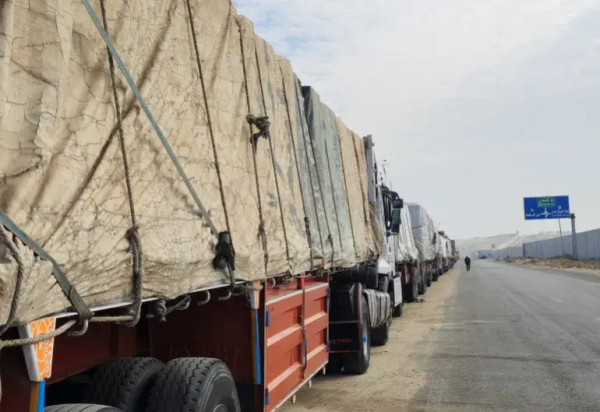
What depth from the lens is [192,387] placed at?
3.33m

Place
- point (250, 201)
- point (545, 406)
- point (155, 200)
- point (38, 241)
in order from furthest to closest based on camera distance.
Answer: point (545, 406) < point (250, 201) < point (155, 200) < point (38, 241)

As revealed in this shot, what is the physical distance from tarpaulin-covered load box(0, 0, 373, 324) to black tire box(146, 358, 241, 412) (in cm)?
52

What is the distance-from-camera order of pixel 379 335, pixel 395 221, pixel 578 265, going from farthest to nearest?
pixel 578 265, pixel 395 221, pixel 379 335

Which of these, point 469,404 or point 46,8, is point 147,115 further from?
point 469,404

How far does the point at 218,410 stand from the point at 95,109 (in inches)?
76.1

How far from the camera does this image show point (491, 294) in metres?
22.4

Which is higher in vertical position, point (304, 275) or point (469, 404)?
point (304, 275)

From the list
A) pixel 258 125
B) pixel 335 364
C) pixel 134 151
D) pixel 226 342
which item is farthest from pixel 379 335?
pixel 134 151

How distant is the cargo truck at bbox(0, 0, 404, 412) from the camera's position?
6.94 feet

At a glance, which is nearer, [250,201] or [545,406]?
[250,201]

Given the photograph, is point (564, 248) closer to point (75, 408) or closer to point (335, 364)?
point (335, 364)

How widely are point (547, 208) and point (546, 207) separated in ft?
0.55

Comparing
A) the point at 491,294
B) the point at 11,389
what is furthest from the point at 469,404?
the point at 491,294

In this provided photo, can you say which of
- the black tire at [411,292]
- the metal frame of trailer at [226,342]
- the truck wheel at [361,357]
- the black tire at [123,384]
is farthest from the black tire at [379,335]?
the black tire at [411,292]
